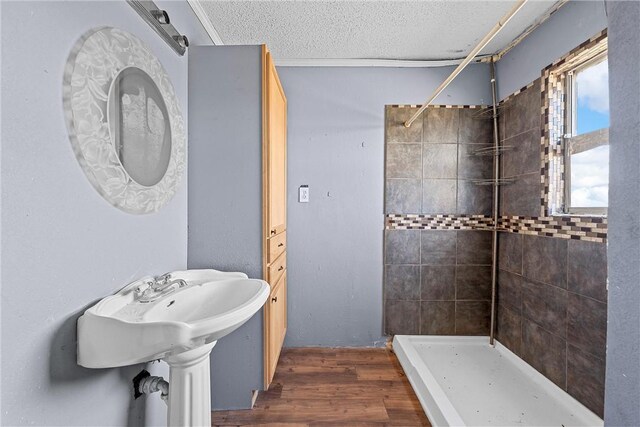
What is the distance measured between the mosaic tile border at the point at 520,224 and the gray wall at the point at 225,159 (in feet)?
3.85

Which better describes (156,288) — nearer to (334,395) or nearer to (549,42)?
(334,395)

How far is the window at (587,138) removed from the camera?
54.6 inches

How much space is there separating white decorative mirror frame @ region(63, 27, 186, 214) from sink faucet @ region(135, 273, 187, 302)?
0.27 m

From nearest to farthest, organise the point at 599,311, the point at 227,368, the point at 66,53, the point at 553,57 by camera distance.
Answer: the point at 66,53
the point at 599,311
the point at 227,368
the point at 553,57

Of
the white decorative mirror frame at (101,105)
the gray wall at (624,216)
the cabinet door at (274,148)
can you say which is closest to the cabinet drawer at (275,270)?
the cabinet door at (274,148)

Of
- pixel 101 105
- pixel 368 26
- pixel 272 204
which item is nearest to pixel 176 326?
pixel 101 105

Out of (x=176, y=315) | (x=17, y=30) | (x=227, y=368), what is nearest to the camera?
(x=17, y=30)

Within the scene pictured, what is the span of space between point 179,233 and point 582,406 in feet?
7.40

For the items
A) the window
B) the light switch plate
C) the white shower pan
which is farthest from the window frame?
the light switch plate

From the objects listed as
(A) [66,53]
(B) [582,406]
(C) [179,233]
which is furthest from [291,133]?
(B) [582,406]

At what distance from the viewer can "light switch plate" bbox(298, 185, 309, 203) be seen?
81.3 inches

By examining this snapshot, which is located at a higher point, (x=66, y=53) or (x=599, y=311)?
(x=66, y=53)

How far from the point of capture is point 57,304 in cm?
70

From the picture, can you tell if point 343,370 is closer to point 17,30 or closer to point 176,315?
point 176,315
